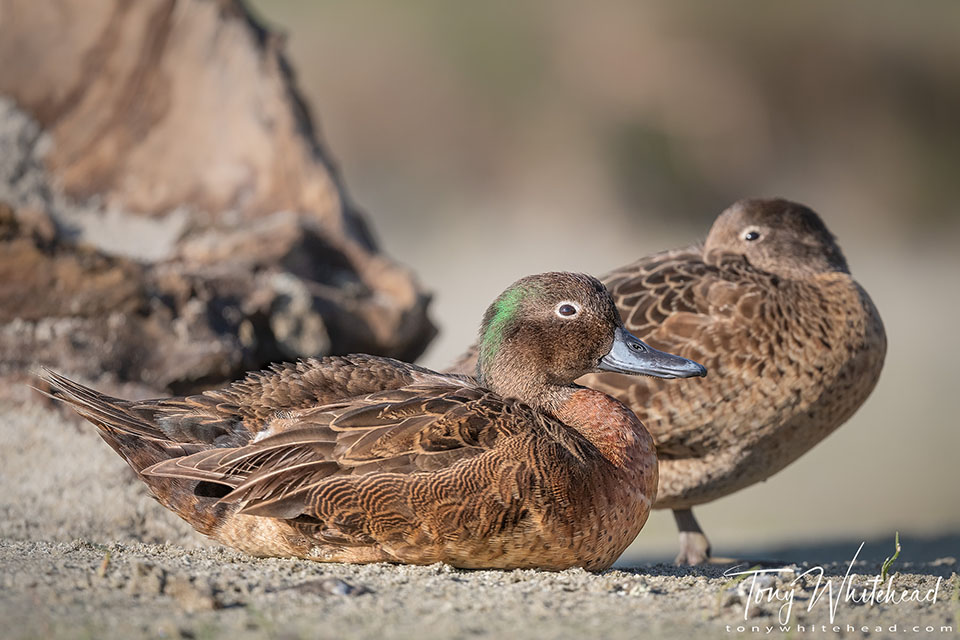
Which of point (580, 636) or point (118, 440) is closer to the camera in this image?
point (580, 636)

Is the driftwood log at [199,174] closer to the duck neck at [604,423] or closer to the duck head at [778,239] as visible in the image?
the duck head at [778,239]

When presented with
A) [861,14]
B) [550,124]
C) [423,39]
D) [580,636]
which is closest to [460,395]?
[580,636]

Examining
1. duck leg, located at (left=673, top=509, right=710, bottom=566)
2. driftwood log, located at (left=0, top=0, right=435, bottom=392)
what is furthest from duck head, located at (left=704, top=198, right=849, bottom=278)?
driftwood log, located at (left=0, top=0, right=435, bottom=392)

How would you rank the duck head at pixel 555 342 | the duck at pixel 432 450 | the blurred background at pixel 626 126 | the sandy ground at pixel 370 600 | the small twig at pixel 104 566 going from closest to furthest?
1. the sandy ground at pixel 370 600
2. the small twig at pixel 104 566
3. the duck at pixel 432 450
4. the duck head at pixel 555 342
5. the blurred background at pixel 626 126

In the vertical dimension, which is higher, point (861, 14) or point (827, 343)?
point (861, 14)

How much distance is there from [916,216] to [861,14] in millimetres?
6198

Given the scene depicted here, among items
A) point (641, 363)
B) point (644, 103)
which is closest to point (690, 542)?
point (641, 363)

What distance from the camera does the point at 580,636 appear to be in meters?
2.62

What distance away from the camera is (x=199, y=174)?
682cm

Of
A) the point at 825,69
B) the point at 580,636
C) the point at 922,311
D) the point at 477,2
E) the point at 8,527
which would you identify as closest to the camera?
the point at 580,636

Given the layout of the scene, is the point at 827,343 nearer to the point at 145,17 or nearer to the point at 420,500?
the point at 420,500

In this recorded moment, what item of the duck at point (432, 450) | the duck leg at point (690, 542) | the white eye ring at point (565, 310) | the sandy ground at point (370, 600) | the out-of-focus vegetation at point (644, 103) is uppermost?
the out-of-focus vegetation at point (644, 103)

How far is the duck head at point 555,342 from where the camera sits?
3.84 metres

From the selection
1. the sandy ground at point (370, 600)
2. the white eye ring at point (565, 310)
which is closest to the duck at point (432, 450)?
the white eye ring at point (565, 310)
